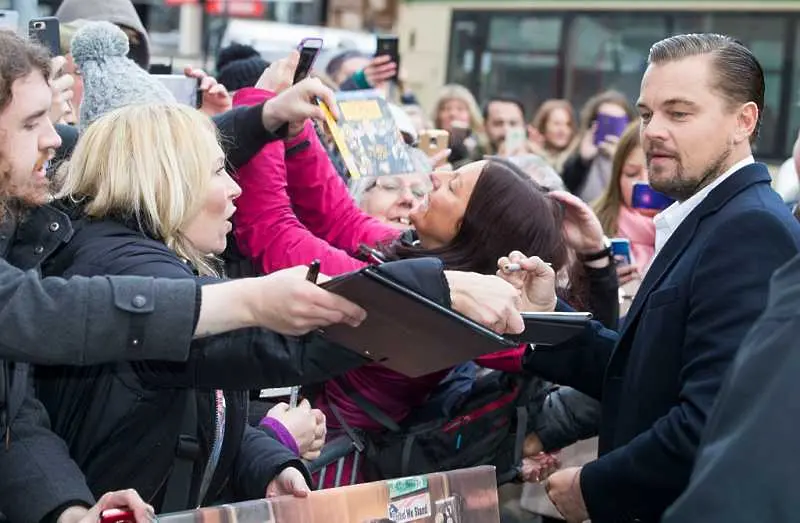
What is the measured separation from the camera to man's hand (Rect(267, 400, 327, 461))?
11.0 ft

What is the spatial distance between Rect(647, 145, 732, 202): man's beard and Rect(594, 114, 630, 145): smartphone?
568cm

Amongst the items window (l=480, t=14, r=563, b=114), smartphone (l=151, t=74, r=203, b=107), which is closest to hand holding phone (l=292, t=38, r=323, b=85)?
smartphone (l=151, t=74, r=203, b=107)

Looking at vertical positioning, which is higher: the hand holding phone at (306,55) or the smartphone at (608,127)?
the hand holding phone at (306,55)

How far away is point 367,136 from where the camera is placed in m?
4.20

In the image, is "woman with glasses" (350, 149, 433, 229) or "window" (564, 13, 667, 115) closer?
"woman with glasses" (350, 149, 433, 229)

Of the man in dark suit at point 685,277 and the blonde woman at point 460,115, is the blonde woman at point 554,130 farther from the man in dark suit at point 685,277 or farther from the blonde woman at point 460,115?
the man in dark suit at point 685,277

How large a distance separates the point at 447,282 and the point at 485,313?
14cm

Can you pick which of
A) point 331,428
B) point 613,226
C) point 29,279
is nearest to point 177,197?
point 29,279

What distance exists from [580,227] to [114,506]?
2147 millimetres

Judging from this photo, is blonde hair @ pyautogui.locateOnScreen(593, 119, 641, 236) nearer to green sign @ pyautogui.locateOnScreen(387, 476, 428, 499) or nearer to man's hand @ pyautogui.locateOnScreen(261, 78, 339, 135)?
man's hand @ pyautogui.locateOnScreen(261, 78, 339, 135)

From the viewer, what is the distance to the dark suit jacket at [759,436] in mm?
1581

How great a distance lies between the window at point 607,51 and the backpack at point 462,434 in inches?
364

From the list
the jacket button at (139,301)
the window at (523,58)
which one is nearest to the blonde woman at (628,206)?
the jacket button at (139,301)

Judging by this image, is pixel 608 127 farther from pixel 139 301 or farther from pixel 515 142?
pixel 139 301
